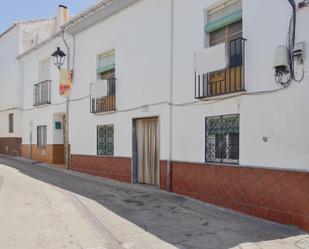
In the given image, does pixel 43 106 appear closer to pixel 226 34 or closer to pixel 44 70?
pixel 44 70

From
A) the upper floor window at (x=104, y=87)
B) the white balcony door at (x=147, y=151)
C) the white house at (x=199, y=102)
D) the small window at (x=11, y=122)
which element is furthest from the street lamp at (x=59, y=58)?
the small window at (x=11, y=122)

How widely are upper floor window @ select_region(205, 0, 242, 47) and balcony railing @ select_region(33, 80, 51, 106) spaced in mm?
9595

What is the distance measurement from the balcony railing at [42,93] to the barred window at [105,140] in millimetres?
4500

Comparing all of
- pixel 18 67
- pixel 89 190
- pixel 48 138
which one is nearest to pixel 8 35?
pixel 18 67

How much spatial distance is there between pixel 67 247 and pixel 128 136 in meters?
6.21

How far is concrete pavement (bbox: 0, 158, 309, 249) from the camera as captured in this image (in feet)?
19.2

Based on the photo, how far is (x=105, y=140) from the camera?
1275cm

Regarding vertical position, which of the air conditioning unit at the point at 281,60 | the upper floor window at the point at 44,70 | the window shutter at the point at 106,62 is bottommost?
the air conditioning unit at the point at 281,60

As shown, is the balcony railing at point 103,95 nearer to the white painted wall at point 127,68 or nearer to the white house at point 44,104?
the white painted wall at point 127,68

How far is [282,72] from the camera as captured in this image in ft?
22.8

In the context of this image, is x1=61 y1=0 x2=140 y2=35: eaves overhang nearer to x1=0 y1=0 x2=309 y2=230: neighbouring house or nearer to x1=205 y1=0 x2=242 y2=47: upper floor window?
x1=0 y1=0 x2=309 y2=230: neighbouring house

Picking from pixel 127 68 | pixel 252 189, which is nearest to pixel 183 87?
pixel 127 68

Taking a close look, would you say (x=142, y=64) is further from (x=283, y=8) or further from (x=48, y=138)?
(x=48, y=138)

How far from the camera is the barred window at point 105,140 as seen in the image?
12.5 metres
